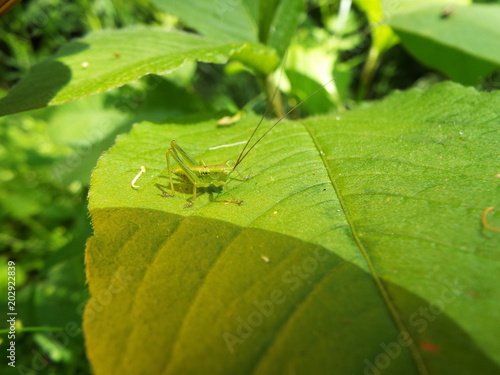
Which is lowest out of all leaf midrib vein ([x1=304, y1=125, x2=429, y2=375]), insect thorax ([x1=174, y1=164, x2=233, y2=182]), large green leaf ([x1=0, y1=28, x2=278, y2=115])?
insect thorax ([x1=174, y1=164, x2=233, y2=182])

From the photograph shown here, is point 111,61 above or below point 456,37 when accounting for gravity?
above

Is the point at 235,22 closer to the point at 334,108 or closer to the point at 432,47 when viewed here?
the point at 334,108

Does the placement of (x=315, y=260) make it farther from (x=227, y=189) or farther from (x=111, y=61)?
→ (x=111, y=61)

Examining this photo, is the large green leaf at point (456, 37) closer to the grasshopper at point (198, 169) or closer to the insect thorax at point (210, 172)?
the grasshopper at point (198, 169)

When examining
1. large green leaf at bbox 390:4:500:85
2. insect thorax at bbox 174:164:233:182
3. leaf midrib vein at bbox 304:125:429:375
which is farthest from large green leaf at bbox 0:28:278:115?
large green leaf at bbox 390:4:500:85

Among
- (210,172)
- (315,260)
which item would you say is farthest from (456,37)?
(315,260)

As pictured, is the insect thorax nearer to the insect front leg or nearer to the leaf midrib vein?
the insect front leg

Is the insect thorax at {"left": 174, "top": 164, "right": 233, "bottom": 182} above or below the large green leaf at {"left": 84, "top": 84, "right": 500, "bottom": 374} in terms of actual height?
below
